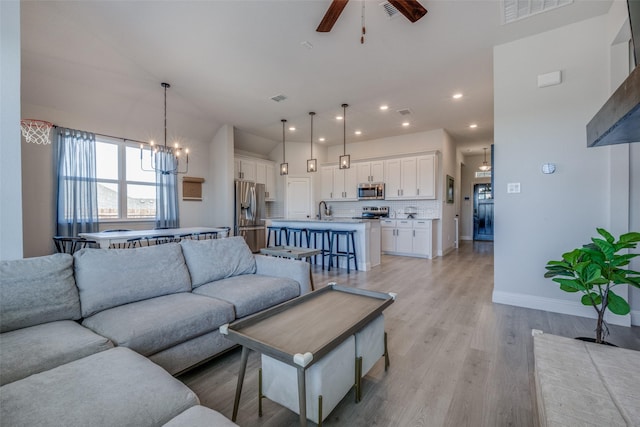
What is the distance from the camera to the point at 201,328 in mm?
1842

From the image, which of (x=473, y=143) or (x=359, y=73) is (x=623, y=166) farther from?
(x=473, y=143)

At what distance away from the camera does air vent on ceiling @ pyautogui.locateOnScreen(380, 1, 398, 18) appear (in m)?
2.62

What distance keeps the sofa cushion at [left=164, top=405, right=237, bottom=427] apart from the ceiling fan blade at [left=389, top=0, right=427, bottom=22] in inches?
110

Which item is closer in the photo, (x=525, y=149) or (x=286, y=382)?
(x=286, y=382)

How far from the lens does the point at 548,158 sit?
299 centimetres

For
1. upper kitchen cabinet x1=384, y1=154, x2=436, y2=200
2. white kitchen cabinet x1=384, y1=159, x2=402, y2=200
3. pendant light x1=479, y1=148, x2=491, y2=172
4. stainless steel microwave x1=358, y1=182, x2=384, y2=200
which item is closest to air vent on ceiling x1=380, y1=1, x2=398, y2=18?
upper kitchen cabinet x1=384, y1=154, x2=436, y2=200

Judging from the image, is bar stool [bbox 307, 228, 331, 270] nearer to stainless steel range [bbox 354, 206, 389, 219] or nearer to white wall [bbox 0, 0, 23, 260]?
stainless steel range [bbox 354, 206, 389, 219]

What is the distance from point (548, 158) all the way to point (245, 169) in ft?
20.3

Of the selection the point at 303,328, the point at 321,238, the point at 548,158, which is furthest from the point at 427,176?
the point at 303,328

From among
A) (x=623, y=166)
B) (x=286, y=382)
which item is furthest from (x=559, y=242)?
(x=286, y=382)

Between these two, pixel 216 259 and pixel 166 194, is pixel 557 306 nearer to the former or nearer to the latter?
pixel 216 259

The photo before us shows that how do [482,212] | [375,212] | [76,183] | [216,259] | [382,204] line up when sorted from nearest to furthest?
[216,259]
[76,183]
[375,212]
[382,204]
[482,212]

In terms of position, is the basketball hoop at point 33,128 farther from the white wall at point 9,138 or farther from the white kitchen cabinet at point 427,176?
the white kitchen cabinet at point 427,176

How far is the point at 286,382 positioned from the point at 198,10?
3448 mm
